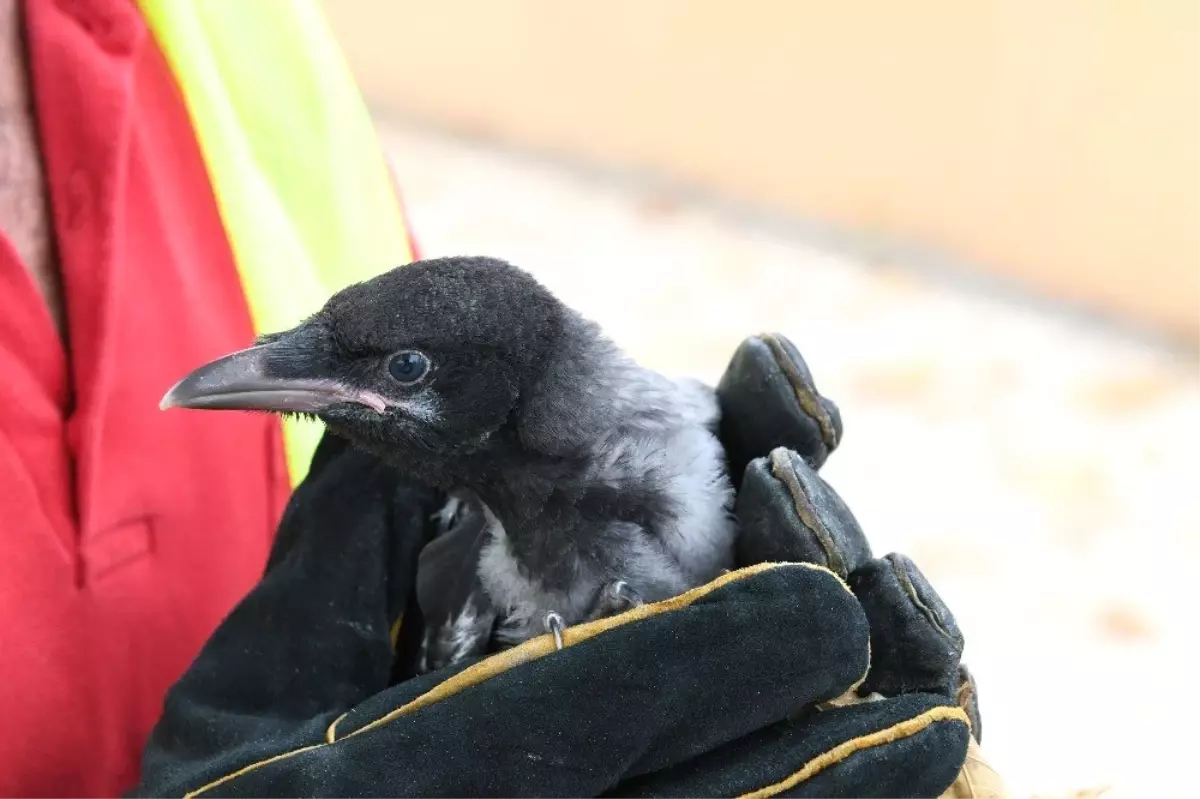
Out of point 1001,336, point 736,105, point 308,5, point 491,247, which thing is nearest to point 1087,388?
point 1001,336

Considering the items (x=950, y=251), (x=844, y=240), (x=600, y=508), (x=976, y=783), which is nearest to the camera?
(x=976, y=783)

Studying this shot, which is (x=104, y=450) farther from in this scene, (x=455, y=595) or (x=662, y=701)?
(x=662, y=701)

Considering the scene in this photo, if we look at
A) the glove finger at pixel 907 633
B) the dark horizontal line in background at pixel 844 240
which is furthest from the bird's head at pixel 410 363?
the dark horizontal line in background at pixel 844 240

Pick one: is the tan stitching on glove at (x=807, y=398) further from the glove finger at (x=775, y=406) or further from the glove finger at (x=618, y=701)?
the glove finger at (x=618, y=701)

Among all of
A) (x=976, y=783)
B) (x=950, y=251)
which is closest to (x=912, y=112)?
(x=950, y=251)

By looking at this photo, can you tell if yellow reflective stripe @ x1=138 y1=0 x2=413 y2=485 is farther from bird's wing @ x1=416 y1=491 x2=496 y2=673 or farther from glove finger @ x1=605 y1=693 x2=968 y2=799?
glove finger @ x1=605 y1=693 x2=968 y2=799

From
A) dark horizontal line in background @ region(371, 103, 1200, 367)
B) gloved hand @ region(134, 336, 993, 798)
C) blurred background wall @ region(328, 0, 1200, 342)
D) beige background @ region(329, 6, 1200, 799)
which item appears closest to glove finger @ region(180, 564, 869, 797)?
gloved hand @ region(134, 336, 993, 798)
